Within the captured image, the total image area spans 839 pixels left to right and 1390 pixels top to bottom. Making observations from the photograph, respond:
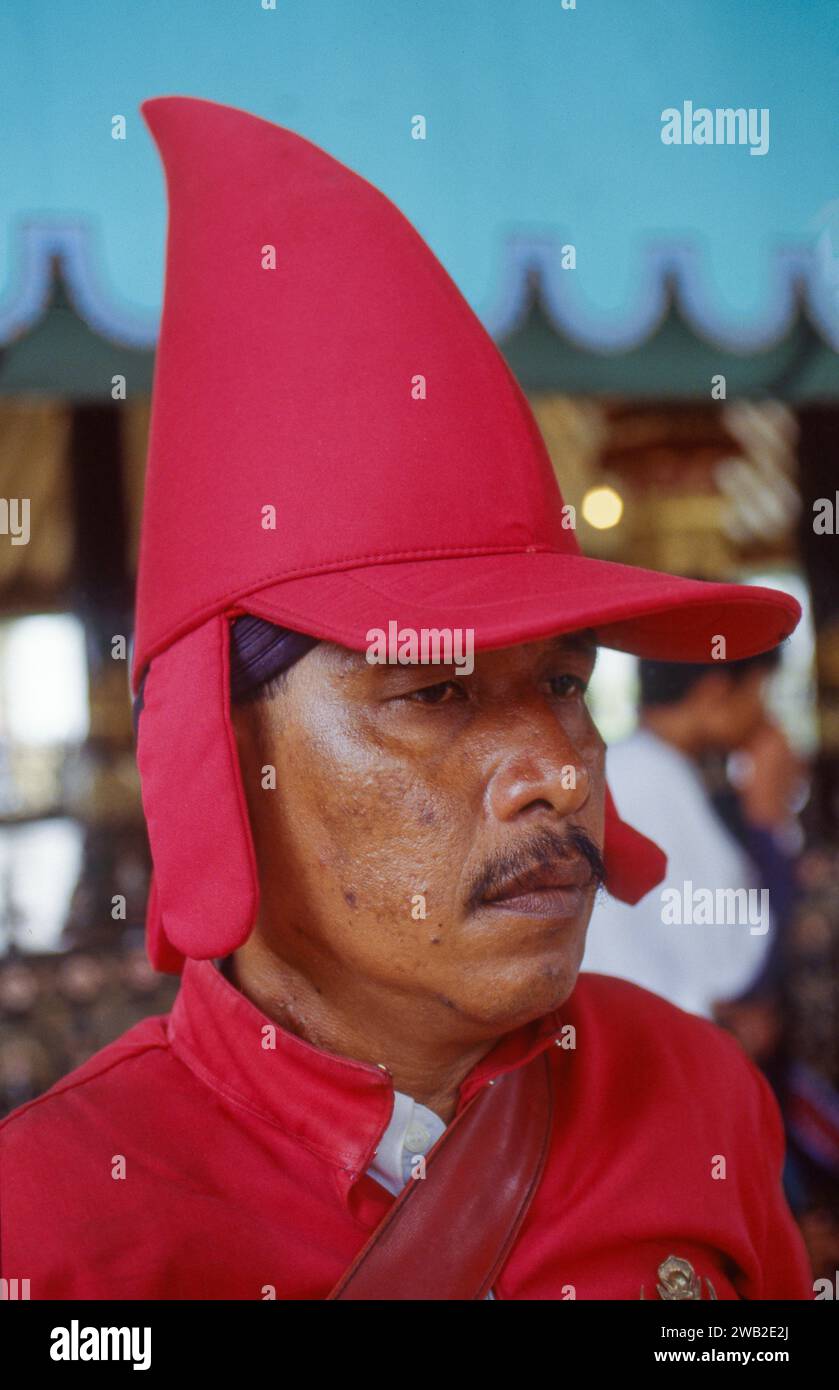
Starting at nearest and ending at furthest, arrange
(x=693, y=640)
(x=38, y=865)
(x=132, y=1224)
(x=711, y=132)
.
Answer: (x=132, y=1224), (x=693, y=640), (x=711, y=132), (x=38, y=865)

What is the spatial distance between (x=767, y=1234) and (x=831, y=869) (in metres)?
2.30

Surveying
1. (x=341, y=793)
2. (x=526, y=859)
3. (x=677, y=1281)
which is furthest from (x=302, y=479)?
(x=677, y=1281)

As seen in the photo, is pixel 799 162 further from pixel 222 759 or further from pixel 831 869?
pixel 831 869

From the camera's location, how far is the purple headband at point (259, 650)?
105cm

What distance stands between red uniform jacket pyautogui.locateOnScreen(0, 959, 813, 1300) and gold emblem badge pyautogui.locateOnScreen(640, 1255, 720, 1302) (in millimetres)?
11

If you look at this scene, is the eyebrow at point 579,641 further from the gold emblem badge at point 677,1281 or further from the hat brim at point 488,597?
the gold emblem badge at point 677,1281

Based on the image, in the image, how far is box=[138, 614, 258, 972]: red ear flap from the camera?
3.19 feet

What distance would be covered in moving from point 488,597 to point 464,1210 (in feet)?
1.84

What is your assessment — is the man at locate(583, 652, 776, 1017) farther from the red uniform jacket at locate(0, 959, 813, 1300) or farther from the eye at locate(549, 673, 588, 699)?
the eye at locate(549, 673, 588, 699)

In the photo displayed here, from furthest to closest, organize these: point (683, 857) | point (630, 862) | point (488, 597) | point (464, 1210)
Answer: point (683, 857) → point (630, 862) → point (464, 1210) → point (488, 597)

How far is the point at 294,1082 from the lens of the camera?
1.07m

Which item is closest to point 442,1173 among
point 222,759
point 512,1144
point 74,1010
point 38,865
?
point 512,1144

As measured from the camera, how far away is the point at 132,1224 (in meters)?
0.98

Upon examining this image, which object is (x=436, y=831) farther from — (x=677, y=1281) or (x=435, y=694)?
(x=677, y=1281)
